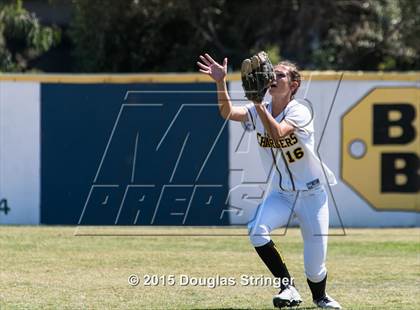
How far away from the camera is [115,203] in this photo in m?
13.8

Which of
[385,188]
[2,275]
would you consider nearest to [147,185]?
[385,188]

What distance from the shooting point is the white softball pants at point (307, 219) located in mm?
7184

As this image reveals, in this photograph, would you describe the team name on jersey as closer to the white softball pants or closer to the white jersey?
the white jersey

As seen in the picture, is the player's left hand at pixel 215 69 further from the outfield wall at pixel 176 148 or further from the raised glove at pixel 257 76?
the outfield wall at pixel 176 148

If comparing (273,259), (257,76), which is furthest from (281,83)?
(273,259)

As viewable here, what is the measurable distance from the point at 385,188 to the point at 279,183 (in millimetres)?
6984

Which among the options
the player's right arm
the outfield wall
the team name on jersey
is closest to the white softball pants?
the team name on jersey

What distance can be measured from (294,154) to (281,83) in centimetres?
59

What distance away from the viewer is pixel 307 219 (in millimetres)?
7254

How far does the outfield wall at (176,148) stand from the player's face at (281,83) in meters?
6.51

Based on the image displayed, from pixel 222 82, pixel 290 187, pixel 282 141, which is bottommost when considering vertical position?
pixel 290 187

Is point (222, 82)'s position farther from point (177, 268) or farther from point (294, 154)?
point (177, 268)

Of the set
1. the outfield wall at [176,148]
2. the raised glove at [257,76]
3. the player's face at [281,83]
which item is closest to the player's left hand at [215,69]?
the raised glove at [257,76]

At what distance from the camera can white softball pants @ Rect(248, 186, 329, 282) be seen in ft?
23.6
